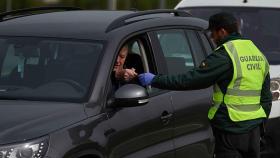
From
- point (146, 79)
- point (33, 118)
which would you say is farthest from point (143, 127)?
point (33, 118)

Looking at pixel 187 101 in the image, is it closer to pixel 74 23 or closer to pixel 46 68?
pixel 74 23

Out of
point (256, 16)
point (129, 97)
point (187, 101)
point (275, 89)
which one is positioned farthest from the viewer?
point (256, 16)

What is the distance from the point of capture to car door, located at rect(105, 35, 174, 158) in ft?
21.7

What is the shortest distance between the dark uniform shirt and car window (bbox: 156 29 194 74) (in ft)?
3.02

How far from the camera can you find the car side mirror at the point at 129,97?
6.62 metres

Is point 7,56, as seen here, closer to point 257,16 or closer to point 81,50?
point 81,50

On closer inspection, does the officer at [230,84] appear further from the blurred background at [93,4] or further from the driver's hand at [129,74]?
the blurred background at [93,4]

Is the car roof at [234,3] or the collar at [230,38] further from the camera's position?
the car roof at [234,3]

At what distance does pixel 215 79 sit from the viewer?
6.74 metres

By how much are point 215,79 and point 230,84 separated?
0.12 metres

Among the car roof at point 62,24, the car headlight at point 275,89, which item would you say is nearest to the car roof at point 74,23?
the car roof at point 62,24

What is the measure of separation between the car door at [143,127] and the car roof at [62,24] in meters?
0.34

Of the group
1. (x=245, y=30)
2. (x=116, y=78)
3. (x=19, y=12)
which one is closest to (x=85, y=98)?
(x=116, y=78)

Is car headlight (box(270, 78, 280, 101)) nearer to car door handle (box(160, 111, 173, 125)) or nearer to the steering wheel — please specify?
car door handle (box(160, 111, 173, 125))
